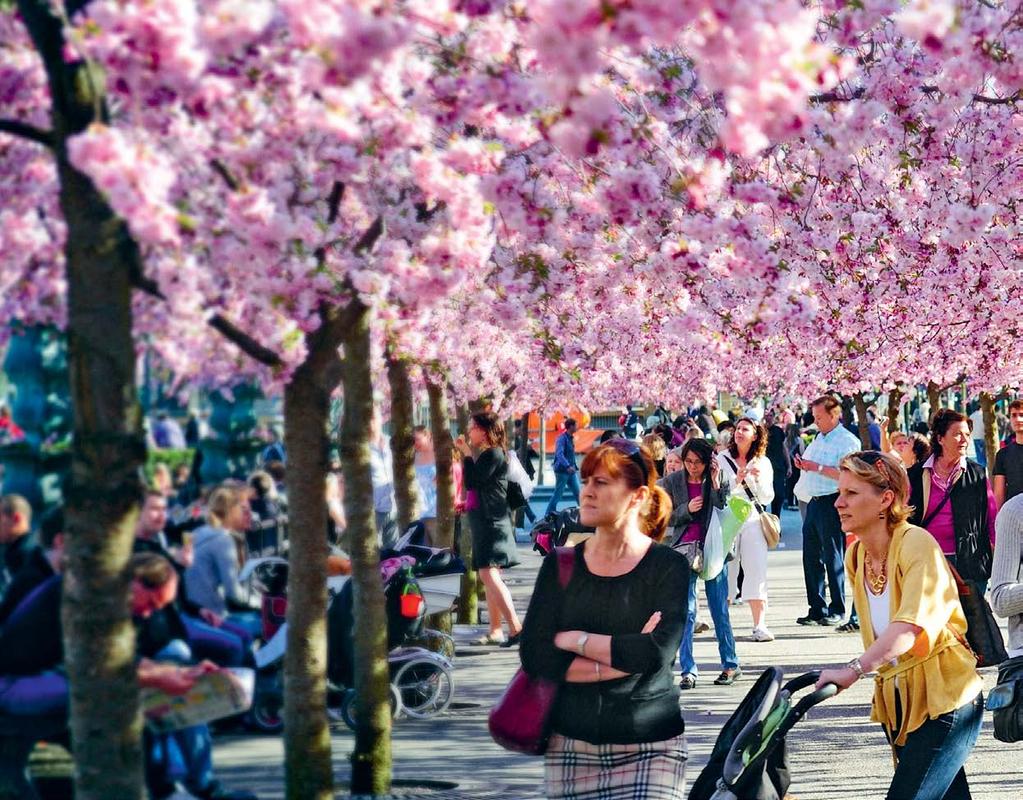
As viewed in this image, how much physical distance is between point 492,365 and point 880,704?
652 inches

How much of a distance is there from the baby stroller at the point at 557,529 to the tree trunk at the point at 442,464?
89 centimetres

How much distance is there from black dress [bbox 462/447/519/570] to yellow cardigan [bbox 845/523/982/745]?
9064 millimetres

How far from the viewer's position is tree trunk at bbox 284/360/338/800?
23.4 ft

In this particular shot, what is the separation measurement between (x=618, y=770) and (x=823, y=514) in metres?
11.7

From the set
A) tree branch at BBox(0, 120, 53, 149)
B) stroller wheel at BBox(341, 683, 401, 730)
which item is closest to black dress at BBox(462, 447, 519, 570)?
stroller wheel at BBox(341, 683, 401, 730)

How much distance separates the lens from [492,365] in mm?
23172

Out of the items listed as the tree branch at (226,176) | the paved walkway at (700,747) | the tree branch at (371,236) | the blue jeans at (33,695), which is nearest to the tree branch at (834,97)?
the paved walkway at (700,747)

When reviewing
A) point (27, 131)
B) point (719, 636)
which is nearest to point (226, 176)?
point (27, 131)

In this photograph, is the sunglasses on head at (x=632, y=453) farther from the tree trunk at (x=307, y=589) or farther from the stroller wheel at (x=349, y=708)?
the stroller wheel at (x=349, y=708)

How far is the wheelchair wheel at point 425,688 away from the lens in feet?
39.1

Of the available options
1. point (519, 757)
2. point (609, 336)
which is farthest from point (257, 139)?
point (609, 336)

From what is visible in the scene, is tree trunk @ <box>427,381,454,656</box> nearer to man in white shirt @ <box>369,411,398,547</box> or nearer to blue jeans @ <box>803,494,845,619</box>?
man in white shirt @ <box>369,411,398,547</box>

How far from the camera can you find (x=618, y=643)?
5.91 m

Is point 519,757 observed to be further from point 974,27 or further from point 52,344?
point 52,344
